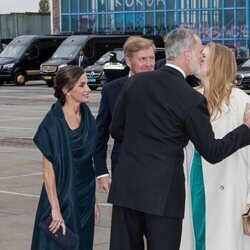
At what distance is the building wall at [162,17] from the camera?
50.3 meters

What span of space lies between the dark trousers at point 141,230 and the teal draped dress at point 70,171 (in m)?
0.73

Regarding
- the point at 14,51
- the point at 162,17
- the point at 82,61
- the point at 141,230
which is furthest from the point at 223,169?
the point at 162,17

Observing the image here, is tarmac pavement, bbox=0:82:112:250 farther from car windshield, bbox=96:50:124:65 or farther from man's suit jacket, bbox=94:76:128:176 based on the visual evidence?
car windshield, bbox=96:50:124:65

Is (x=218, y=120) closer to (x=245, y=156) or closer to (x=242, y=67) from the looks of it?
(x=245, y=156)

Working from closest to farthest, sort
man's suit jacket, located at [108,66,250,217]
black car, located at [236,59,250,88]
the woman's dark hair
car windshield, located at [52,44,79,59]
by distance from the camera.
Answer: man's suit jacket, located at [108,66,250,217] → the woman's dark hair → black car, located at [236,59,250,88] → car windshield, located at [52,44,79,59]

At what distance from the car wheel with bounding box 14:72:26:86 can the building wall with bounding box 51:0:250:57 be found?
31.7 feet

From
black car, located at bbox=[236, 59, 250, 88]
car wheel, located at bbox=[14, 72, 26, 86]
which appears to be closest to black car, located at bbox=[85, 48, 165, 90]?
black car, located at bbox=[236, 59, 250, 88]

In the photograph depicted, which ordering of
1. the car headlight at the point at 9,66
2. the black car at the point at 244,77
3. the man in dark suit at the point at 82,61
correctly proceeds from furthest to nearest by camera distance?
the car headlight at the point at 9,66 → the man in dark suit at the point at 82,61 → the black car at the point at 244,77

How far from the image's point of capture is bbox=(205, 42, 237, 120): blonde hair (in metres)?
5.77

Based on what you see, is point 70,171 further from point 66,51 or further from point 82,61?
point 66,51

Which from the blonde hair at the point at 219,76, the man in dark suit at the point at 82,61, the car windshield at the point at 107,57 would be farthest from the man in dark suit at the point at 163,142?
the man in dark suit at the point at 82,61

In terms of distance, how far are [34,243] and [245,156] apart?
152cm

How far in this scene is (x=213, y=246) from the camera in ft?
19.4

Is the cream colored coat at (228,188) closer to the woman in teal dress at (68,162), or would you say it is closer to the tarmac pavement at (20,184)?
the woman in teal dress at (68,162)
